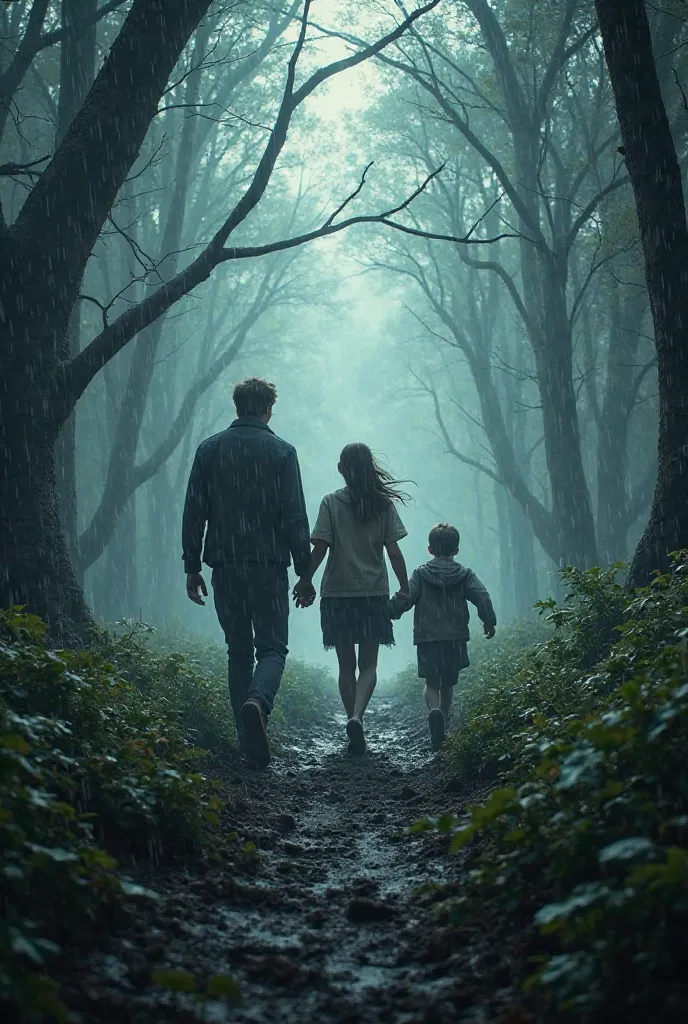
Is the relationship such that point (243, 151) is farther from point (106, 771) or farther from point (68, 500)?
point (106, 771)

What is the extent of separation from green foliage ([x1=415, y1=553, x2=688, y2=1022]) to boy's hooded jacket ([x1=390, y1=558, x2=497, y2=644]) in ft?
12.3

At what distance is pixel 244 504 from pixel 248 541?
10.7 inches

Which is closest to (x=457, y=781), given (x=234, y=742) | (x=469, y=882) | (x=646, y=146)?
(x=234, y=742)

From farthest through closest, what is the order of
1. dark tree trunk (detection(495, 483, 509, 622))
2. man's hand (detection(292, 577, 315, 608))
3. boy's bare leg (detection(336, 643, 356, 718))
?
dark tree trunk (detection(495, 483, 509, 622)) → boy's bare leg (detection(336, 643, 356, 718)) → man's hand (detection(292, 577, 315, 608))

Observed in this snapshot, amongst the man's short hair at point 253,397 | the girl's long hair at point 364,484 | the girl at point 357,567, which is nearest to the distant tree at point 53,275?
the man's short hair at point 253,397

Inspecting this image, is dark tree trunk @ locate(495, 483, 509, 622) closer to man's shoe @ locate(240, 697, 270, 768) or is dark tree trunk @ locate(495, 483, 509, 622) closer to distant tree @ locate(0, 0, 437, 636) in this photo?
distant tree @ locate(0, 0, 437, 636)

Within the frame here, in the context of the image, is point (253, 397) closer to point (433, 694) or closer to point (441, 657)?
point (441, 657)

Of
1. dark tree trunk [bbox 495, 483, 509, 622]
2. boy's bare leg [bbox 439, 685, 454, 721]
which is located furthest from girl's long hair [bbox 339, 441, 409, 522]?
dark tree trunk [bbox 495, 483, 509, 622]

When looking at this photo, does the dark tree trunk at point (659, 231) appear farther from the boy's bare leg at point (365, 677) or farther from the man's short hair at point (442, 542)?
the boy's bare leg at point (365, 677)

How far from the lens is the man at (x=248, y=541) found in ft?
21.0

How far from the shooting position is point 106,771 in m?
3.87

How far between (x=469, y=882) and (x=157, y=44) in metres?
5.93

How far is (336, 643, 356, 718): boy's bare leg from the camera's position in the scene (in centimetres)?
769

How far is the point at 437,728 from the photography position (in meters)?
7.82
